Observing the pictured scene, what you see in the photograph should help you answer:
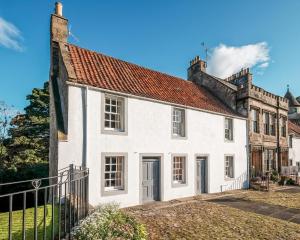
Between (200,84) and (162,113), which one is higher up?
(200,84)

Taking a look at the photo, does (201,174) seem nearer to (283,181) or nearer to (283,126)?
(283,181)

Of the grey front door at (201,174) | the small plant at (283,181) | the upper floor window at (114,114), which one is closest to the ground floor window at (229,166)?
the grey front door at (201,174)

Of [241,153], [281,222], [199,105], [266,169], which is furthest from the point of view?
[266,169]

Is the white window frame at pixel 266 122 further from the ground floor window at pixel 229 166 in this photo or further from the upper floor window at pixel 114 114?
the upper floor window at pixel 114 114

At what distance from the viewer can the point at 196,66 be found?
2352cm

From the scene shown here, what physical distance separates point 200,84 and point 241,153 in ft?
25.6

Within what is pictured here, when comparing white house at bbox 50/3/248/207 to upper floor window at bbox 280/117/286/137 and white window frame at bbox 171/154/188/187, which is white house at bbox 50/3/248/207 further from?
upper floor window at bbox 280/117/286/137

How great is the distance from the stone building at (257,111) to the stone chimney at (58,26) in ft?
45.5

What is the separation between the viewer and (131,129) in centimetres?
1277

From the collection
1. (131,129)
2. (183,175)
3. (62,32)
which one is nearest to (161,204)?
(183,175)

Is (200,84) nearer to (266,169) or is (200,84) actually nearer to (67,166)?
(266,169)

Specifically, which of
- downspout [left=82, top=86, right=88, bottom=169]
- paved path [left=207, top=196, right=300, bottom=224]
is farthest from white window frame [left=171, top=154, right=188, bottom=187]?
downspout [left=82, top=86, right=88, bottom=169]

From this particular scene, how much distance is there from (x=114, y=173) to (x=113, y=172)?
0.17 meters

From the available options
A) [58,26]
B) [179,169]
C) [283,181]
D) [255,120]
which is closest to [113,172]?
[179,169]
